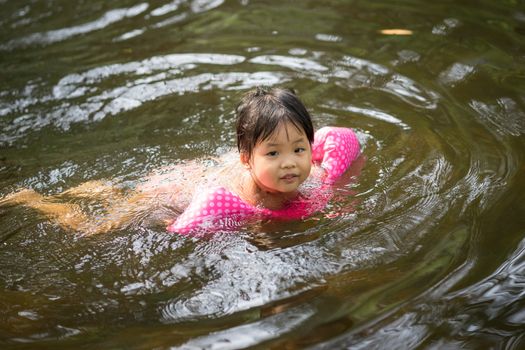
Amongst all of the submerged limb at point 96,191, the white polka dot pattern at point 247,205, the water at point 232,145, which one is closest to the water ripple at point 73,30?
the water at point 232,145

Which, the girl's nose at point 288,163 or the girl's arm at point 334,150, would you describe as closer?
the girl's nose at point 288,163

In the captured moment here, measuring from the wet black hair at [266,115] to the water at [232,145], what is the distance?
48cm

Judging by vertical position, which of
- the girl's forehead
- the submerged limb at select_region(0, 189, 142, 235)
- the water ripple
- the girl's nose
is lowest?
the submerged limb at select_region(0, 189, 142, 235)

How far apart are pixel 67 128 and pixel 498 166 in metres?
2.96

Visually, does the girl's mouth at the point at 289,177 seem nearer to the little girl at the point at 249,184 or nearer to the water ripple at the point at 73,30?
the little girl at the point at 249,184

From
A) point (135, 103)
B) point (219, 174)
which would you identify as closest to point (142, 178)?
point (219, 174)

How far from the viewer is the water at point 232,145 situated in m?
2.75

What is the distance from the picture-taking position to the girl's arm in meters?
4.06

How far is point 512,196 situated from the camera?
3.43m

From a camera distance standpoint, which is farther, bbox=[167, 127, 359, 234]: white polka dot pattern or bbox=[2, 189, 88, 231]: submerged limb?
bbox=[2, 189, 88, 231]: submerged limb

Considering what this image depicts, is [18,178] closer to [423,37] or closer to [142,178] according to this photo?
[142,178]

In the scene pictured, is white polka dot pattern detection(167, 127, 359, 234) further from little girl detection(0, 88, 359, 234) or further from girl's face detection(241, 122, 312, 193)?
girl's face detection(241, 122, 312, 193)

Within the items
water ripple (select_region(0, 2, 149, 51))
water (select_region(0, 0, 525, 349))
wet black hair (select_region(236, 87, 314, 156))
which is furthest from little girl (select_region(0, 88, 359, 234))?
water ripple (select_region(0, 2, 149, 51))

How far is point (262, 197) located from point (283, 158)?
38 centimetres
